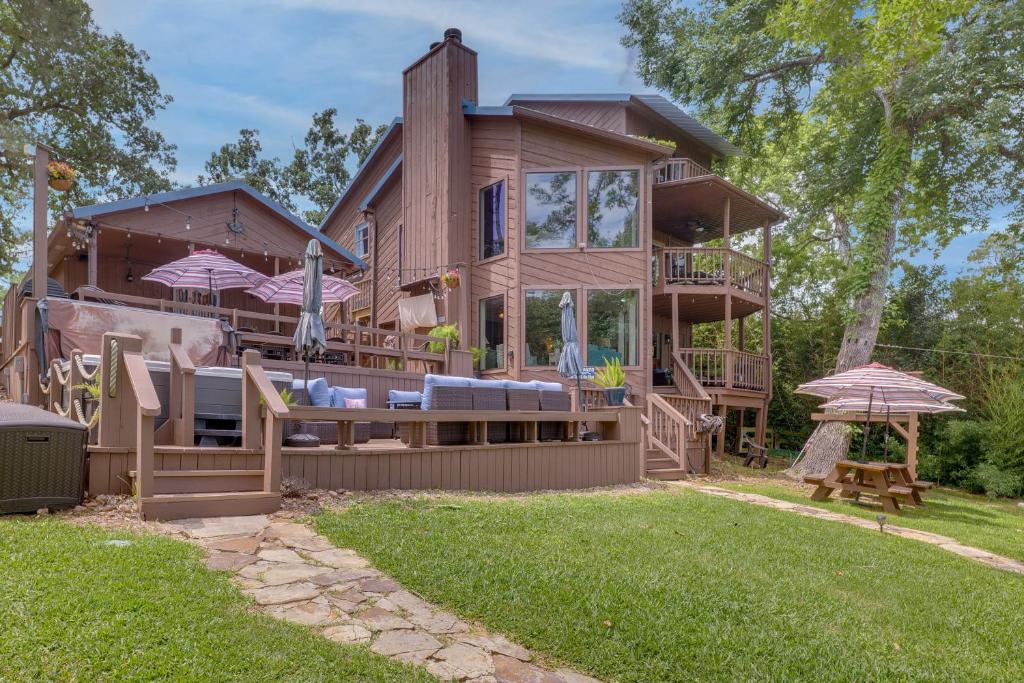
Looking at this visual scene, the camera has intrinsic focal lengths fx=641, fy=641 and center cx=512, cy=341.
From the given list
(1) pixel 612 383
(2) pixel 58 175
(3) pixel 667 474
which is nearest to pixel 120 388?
(2) pixel 58 175

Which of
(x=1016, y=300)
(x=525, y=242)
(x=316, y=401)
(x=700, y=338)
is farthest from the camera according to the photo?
(x=700, y=338)

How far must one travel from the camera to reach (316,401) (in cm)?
738

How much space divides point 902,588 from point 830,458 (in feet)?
33.5

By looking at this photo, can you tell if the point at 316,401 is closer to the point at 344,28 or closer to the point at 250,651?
the point at 250,651

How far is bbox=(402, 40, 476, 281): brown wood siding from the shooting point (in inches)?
546

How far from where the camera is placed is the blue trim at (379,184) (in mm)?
15774

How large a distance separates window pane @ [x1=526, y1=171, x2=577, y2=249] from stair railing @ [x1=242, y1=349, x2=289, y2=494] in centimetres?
865

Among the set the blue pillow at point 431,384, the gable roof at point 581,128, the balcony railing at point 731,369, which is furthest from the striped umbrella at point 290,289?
the balcony railing at point 731,369

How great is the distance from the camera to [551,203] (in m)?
13.6

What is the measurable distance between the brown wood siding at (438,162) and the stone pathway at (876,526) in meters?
7.21

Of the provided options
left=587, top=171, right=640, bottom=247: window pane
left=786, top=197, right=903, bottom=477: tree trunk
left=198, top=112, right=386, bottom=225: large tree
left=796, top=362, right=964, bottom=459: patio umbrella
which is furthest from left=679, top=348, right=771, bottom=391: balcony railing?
left=198, top=112, right=386, bottom=225: large tree

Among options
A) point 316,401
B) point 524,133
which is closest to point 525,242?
point 524,133

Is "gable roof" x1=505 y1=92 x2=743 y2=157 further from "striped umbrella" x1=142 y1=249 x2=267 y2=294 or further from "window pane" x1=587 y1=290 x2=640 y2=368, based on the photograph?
"striped umbrella" x1=142 y1=249 x2=267 y2=294

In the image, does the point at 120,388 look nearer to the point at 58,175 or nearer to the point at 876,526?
the point at 58,175
